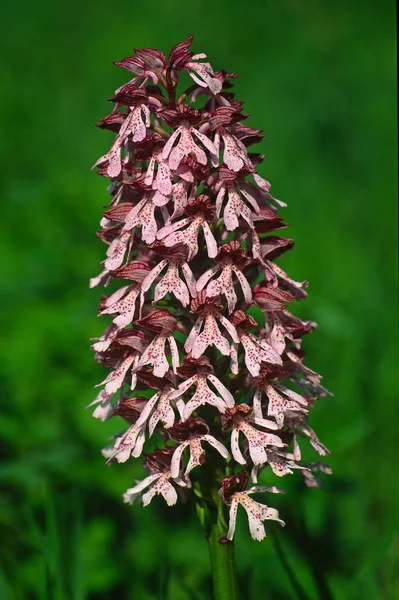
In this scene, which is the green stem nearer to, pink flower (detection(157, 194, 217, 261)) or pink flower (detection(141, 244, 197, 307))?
pink flower (detection(141, 244, 197, 307))

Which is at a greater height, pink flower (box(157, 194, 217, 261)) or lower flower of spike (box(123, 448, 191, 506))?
pink flower (box(157, 194, 217, 261))

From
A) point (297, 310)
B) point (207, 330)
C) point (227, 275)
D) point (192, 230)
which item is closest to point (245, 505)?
point (207, 330)

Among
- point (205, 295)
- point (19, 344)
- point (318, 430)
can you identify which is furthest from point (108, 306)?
point (19, 344)

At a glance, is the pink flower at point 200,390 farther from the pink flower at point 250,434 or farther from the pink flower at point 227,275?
the pink flower at point 227,275

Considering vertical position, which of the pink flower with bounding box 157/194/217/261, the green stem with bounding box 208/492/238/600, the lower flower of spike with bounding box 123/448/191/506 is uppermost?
the pink flower with bounding box 157/194/217/261

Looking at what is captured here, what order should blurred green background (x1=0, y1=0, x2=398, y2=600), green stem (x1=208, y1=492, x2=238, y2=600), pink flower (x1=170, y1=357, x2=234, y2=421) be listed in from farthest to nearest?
blurred green background (x1=0, y1=0, x2=398, y2=600)
green stem (x1=208, y1=492, x2=238, y2=600)
pink flower (x1=170, y1=357, x2=234, y2=421)

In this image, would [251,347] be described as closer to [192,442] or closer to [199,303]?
[199,303]

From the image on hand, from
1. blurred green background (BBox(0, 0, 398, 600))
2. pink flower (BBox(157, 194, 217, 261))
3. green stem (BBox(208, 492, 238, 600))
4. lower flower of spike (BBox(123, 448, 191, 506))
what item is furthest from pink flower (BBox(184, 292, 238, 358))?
blurred green background (BBox(0, 0, 398, 600))
